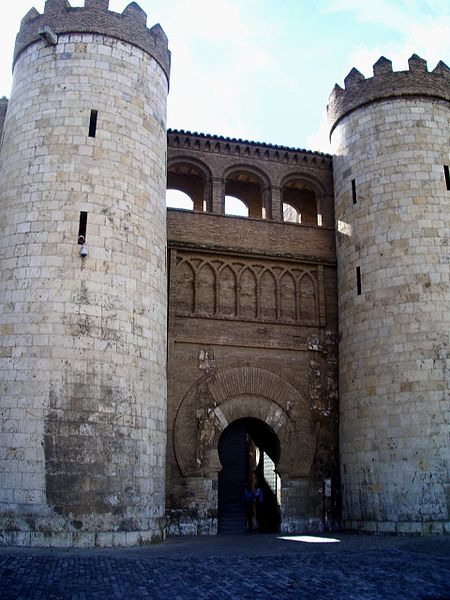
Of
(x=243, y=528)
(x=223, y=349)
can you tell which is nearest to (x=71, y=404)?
(x=223, y=349)

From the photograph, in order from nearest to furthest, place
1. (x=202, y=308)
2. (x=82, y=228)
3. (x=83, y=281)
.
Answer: (x=83, y=281), (x=82, y=228), (x=202, y=308)

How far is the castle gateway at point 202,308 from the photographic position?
11.4 meters

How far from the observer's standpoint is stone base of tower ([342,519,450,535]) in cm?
1325

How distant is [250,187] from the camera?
1884 centimetres

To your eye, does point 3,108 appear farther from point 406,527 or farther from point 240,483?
point 406,527

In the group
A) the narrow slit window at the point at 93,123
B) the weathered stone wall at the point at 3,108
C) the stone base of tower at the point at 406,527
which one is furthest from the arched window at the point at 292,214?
the stone base of tower at the point at 406,527

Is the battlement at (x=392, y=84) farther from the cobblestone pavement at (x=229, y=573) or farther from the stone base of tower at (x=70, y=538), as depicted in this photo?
the stone base of tower at (x=70, y=538)

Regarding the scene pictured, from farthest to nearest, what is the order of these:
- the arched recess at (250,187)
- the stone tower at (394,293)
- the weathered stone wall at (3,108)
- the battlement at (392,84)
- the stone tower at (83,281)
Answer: the arched recess at (250,187), the battlement at (392,84), the weathered stone wall at (3,108), the stone tower at (394,293), the stone tower at (83,281)

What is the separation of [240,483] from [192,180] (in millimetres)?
8119

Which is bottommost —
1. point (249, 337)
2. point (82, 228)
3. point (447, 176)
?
point (249, 337)

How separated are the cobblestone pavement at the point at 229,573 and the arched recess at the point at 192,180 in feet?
30.0

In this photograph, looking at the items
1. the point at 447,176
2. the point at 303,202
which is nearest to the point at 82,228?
the point at 303,202

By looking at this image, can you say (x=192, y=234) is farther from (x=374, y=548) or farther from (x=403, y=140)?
(x=374, y=548)

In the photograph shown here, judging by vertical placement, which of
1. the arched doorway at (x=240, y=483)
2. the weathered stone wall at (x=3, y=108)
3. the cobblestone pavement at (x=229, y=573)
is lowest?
the cobblestone pavement at (x=229, y=573)
